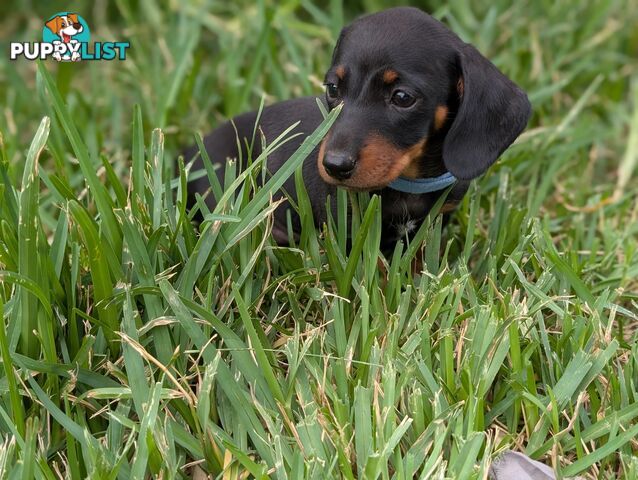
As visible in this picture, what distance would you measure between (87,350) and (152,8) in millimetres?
3116

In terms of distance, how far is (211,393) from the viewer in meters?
2.50

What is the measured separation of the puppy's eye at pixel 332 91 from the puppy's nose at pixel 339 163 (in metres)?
0.35

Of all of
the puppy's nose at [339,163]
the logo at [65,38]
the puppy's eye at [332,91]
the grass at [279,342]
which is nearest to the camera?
the grass at [279,342]

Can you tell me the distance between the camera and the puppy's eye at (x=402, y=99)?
9.12ft

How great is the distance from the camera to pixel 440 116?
9.43 feet

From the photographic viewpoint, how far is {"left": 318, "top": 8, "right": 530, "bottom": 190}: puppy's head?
2.76 meters

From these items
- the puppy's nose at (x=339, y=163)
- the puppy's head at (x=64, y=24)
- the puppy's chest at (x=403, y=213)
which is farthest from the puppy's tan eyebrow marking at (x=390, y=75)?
the puppy's head at (x=64, y=24)

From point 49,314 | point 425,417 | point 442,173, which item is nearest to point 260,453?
point 425,417

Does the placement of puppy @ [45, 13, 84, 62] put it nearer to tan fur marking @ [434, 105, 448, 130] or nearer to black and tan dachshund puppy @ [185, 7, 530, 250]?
black and tan dachshund puppy @ [185, 7, 530, 250]

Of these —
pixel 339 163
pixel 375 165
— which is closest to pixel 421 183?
pixel 375 165

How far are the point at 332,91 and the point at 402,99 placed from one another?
283 mm

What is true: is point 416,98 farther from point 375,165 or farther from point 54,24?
point 54,24

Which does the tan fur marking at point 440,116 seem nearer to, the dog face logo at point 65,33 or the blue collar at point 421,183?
the blue collar at point 421,183

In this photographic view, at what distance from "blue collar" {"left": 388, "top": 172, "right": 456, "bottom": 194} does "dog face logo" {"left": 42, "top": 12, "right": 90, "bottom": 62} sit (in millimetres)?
1805
